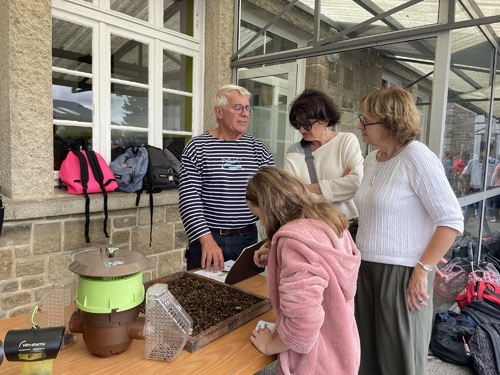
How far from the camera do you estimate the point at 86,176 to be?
2977 millimetres

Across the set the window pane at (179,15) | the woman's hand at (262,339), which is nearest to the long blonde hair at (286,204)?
the woman's hand at (262,339)

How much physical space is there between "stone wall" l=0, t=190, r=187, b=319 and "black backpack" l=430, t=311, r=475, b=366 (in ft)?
7.23

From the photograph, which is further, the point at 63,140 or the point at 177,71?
the point at 177,71

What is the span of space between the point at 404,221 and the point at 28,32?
264cm

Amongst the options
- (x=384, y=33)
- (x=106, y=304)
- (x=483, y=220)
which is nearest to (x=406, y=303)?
(x=106, y=304)

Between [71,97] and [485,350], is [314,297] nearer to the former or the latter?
[485,350]

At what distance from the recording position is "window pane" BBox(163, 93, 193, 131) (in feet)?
12.8

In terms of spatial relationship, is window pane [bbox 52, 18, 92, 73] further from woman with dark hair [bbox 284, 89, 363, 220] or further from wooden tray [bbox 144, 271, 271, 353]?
wooden tray [bbox 144, 271, 271, 353]

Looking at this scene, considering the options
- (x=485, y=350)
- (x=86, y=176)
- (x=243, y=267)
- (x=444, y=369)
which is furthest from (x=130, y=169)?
(x=485, y=350)

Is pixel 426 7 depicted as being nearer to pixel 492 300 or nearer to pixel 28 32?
pixel 492 300

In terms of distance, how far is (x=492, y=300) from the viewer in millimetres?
3244

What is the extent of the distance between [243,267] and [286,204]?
2.27 ft

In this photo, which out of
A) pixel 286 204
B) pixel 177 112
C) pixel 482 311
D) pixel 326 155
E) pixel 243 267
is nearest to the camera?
pixel 286 204

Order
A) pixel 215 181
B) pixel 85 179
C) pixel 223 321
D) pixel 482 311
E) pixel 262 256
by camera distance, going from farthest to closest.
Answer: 1. pixel 482 311
2. pixel 85 179
3. pixel 215 181
4. pixel 262 256
5. pixel 223 321
